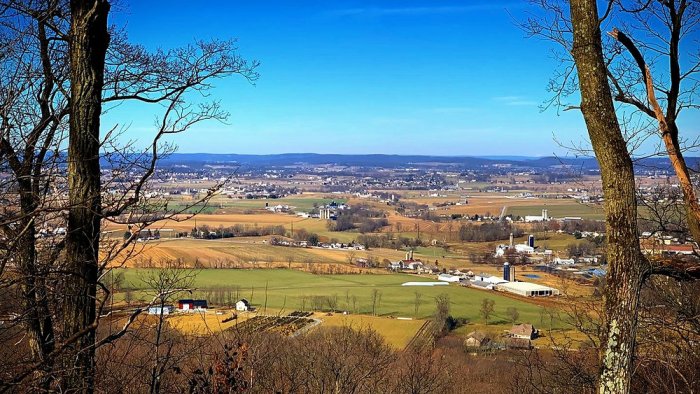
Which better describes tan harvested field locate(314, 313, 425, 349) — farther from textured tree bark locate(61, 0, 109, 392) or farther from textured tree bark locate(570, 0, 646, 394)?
textured tree bark locate(61, 0, 109, 392)

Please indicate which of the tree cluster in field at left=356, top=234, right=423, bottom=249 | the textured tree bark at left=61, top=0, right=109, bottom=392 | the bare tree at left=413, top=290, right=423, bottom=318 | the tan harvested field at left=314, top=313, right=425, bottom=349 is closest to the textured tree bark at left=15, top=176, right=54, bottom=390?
the textured tree bark at left=61, top=0, right=109, bottom=392

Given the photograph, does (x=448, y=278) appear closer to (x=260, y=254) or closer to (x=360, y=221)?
(x=260, y=254)

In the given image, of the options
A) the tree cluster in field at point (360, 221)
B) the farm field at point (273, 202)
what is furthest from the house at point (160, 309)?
the farm field at point (273, 202)

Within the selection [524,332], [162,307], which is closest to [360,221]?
[524,332]

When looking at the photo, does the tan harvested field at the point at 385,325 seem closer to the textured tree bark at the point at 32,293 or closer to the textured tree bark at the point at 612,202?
the textured tree bark at the point at 32,293

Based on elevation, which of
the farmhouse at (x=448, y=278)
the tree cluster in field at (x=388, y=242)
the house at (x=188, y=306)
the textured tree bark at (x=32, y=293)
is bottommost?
the tree cluster in field at (x=388, y=242)

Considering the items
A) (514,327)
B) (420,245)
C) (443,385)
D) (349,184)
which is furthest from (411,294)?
(349,184)

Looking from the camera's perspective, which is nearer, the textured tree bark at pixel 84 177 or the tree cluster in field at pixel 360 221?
the textured tree bark at pixel 84 177
